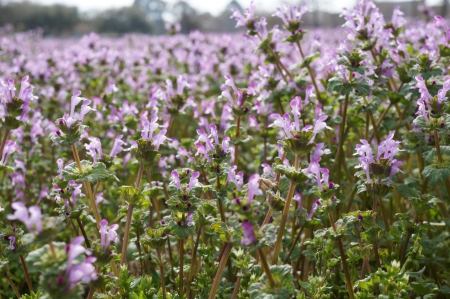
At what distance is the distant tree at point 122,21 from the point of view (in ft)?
156

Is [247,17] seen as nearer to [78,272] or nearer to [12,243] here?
[12,243]

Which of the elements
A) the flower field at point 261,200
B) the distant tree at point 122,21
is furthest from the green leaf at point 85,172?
the distant tree at point 122,21

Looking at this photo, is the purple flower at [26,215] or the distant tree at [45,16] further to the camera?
the distant tree at [45,16]

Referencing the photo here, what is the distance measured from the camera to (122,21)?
4872cm

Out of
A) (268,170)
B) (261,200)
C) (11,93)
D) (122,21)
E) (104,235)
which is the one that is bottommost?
(104,235)

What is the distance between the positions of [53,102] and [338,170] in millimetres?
2941

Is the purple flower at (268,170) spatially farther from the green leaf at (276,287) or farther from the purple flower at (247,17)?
the purple flower at (247,17)

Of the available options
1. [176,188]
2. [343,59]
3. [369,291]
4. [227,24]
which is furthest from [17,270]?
[227,24]

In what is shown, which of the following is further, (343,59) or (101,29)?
(101,29)

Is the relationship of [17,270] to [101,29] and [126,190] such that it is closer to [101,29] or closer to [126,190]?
[126,190]

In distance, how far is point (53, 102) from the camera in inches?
174

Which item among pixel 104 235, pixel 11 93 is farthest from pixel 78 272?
pixel 11 93

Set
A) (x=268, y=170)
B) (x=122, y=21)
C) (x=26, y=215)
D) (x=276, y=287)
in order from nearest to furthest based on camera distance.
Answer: (x=26, y=215), (x=276, y=287), (x=268, y=170), (x=122, y=21)

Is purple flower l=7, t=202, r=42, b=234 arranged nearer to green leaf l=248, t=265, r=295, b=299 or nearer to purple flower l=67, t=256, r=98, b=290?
purple flower l=67, t=256, r=98, b=290
